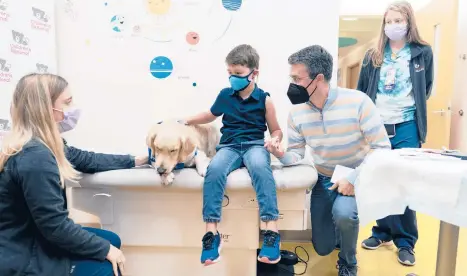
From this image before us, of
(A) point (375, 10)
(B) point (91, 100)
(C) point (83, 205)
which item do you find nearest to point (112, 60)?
(B) point (91, 100)

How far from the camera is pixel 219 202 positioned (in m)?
1.57

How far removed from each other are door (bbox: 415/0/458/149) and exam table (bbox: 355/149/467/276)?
1.67 m

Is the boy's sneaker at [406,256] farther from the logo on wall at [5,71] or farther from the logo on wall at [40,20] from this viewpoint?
the logo on wall at [40,20]

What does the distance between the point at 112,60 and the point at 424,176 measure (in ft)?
6.89

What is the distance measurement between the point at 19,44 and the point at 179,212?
1460mm

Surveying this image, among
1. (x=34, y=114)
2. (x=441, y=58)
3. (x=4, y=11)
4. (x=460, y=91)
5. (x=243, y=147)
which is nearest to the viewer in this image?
(x=34, y=114)

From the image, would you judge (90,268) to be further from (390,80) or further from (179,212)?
(390,80)

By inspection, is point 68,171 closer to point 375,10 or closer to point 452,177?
point 452,177

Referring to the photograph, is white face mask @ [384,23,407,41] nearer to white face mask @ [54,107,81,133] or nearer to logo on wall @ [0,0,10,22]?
white face mask @ [54,107,81,133]

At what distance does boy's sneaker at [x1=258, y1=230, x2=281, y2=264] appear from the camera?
1.46 m

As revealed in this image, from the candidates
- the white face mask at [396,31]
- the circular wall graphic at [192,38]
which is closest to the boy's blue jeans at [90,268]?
the circular wall graphic at [192,38]

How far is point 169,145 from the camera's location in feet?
5.29

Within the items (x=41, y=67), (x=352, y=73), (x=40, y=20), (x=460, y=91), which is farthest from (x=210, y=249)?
(x=352, y=73)

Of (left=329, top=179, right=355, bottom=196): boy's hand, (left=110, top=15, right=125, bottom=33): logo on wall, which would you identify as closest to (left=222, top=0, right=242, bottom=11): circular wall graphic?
(left=110, top=15, right=125, bottom=33): logo on wall
